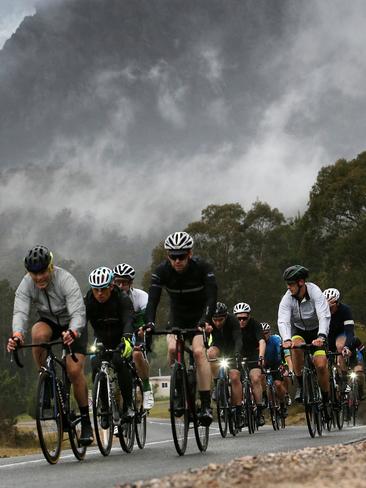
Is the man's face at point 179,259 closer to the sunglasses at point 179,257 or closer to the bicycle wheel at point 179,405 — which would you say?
the sunglasses at point 179,257

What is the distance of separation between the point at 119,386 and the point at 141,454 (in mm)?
872

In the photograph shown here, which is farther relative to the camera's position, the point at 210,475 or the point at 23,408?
the point at 23,408

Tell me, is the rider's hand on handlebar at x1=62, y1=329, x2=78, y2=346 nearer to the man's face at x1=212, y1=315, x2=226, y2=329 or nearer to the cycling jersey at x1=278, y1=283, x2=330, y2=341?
the cycling jersey at x1=278, y1=283, x2=330, y2=341

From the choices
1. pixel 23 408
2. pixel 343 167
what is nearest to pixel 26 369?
pixel 23 408

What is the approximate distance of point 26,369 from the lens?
103 metres

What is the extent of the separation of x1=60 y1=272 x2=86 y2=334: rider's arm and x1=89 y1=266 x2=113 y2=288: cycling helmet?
0.85 metres

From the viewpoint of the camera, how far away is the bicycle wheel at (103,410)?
11.0 metres

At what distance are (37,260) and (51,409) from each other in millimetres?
1553

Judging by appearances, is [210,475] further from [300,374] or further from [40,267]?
[300,374]

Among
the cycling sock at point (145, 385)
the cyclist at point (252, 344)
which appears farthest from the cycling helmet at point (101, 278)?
the cyclist at point (252, 344)

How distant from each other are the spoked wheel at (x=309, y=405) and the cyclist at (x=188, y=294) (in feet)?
8.11

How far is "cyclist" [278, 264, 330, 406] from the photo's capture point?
13516 mm

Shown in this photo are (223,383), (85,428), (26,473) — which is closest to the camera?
(26,473)

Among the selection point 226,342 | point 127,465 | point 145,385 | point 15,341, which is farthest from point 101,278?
point 226,342
